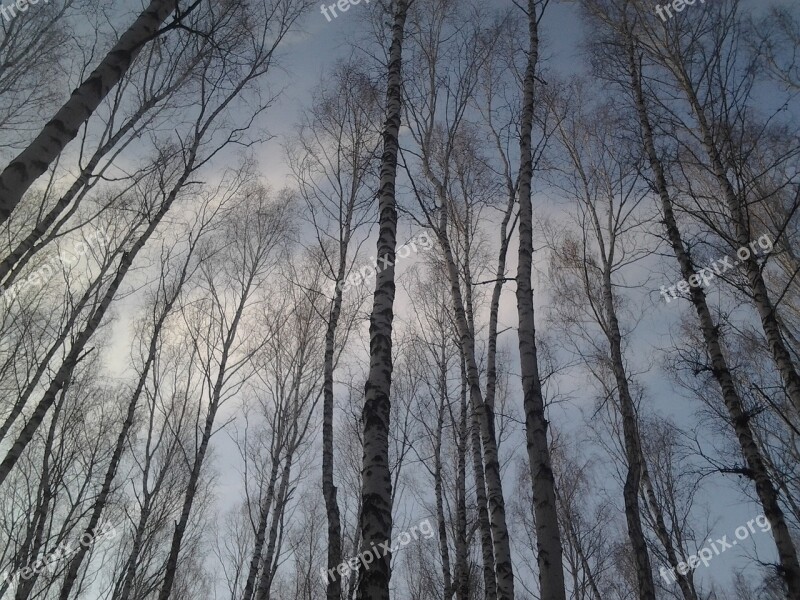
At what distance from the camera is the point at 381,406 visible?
3709 mm

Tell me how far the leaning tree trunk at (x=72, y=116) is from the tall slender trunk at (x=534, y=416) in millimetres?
4161

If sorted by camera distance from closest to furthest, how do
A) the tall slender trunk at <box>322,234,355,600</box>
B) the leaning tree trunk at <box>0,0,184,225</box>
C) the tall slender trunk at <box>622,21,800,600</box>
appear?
the leaning tree trunk at <box>0,0,184,225</box> < the tall slender trunk at <box>622,21,800,600</box> < the tall slender trunk at <box>322,234,355,600</box>

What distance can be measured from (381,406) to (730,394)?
14.2ft

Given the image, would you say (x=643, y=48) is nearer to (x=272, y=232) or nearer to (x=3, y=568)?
(x=272, y=232)

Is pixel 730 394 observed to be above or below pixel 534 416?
above

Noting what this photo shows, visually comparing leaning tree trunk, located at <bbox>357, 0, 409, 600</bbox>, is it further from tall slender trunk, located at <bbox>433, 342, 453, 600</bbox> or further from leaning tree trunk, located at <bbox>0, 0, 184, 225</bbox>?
tall slender trunk, located at <bbox>433, 342, 453, 600</bbox>

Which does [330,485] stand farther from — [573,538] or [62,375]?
[573,538]

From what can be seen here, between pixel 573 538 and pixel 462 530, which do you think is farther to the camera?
pixel 573 538

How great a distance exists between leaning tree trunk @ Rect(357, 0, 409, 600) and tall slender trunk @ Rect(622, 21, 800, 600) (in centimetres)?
395

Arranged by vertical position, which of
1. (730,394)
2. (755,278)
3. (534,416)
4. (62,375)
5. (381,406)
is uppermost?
(755,278)

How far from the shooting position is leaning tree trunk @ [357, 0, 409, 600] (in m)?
3.14

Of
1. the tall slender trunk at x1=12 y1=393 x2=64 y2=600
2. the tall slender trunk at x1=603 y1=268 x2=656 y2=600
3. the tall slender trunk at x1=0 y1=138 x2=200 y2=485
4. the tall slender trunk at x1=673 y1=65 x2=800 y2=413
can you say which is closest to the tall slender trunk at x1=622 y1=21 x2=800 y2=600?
the tall slender trunk at x1=673 y1=65 x2=800 y2=413

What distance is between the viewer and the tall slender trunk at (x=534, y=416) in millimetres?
3871

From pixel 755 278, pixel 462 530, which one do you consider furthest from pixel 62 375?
pixel 755 278
